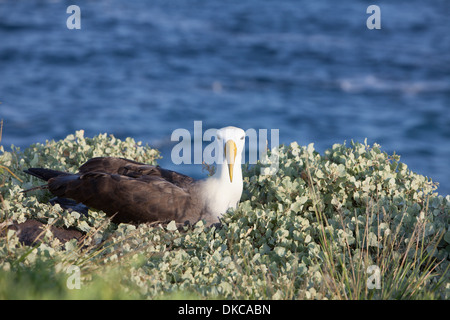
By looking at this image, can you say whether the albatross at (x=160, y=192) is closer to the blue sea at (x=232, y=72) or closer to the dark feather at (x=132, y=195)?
the dark feather at (x=132, y=195)

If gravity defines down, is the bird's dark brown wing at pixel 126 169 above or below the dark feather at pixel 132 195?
above

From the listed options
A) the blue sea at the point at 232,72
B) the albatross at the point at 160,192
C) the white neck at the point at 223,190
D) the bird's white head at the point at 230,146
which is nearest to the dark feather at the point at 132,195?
the albatross at the point at 160,192

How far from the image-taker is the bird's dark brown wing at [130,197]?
6.40m

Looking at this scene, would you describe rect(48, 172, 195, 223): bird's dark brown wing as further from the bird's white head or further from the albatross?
the bird's white head

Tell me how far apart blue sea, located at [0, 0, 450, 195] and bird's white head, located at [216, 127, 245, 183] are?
10.4m

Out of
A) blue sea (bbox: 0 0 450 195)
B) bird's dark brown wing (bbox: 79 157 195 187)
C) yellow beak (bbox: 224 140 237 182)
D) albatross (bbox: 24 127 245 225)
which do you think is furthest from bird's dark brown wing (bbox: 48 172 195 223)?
Answer: blue sea (bbox: 0 0 450 195)

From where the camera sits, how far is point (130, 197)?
6.40 m

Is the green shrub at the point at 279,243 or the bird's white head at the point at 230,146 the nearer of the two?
the green shrub at the point at 279,243

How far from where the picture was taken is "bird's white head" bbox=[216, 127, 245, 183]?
6480 millimetres

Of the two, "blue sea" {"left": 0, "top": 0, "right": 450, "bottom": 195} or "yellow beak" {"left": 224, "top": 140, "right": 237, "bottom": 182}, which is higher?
"blue sea" {"left": 0, "top": 0, "right": 450, "bottom": 195}

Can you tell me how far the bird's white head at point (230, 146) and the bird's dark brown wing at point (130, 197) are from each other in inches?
20.6

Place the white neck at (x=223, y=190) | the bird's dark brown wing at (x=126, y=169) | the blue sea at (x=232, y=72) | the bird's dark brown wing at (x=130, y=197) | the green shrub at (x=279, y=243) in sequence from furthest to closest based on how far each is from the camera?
the blue sea at (x=232, y=72)
the bird's dark brown wing at (x=126, y=169)
the white neck at (x=223, y=190)
the bird's dark brown wing at (x=130, y=197)
the green shrub at (x=279, y=243)

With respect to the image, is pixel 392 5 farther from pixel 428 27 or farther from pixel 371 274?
pixel 371 274

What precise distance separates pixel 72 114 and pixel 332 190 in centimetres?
1408
